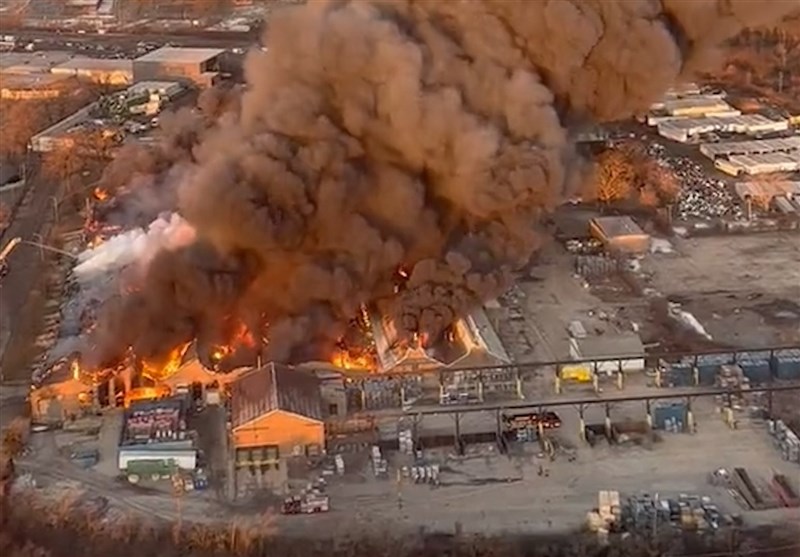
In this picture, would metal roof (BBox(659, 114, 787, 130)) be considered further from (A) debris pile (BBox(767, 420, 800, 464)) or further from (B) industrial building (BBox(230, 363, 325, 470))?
(B) industrial building (BBox(230, 363, 325, 470))

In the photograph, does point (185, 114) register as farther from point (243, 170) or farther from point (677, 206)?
point (677, 206)

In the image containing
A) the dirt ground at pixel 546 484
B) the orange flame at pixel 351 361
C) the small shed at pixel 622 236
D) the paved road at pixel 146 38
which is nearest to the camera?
the dirt ground at pixel 546 484

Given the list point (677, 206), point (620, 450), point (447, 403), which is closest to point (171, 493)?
point (447, 403)

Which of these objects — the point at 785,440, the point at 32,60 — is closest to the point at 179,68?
the point at 32,60

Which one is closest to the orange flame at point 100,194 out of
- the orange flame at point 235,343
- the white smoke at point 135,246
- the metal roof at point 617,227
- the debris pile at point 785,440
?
the white smoke at point 135,246

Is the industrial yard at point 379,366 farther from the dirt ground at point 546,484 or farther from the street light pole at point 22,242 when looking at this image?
the street light pole at point 22,242

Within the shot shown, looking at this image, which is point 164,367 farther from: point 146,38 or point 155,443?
point 146,38
